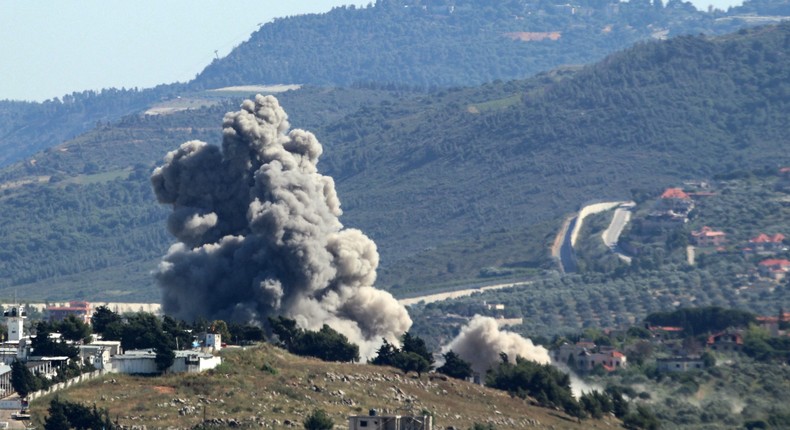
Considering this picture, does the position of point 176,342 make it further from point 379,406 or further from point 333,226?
point 333,226

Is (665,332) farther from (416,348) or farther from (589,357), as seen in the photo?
(416,348)

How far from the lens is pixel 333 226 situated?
128000 millimetres

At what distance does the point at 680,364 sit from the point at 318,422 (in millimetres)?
49767

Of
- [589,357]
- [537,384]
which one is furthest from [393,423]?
[589,357]

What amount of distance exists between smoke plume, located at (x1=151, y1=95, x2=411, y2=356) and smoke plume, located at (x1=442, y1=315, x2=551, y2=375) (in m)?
3.57

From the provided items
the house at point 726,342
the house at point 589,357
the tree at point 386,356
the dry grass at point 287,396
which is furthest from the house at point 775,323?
the tree at point 386,356

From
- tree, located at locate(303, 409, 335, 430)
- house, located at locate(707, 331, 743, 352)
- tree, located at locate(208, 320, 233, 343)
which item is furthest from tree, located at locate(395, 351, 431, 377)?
house, located at locate(707, 331, 743, 352)

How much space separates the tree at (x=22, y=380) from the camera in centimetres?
9012

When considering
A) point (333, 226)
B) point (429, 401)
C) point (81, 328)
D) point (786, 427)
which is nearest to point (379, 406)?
point (429, 401)

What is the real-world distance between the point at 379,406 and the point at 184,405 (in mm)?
9411

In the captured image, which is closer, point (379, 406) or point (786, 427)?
point (379, 406)

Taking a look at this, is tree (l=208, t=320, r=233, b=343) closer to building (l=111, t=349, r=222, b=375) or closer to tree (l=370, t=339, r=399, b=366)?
tree (l=370, t=339, r=399, b=366)

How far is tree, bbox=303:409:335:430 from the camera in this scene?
8494cm

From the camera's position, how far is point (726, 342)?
138375 millimetres
